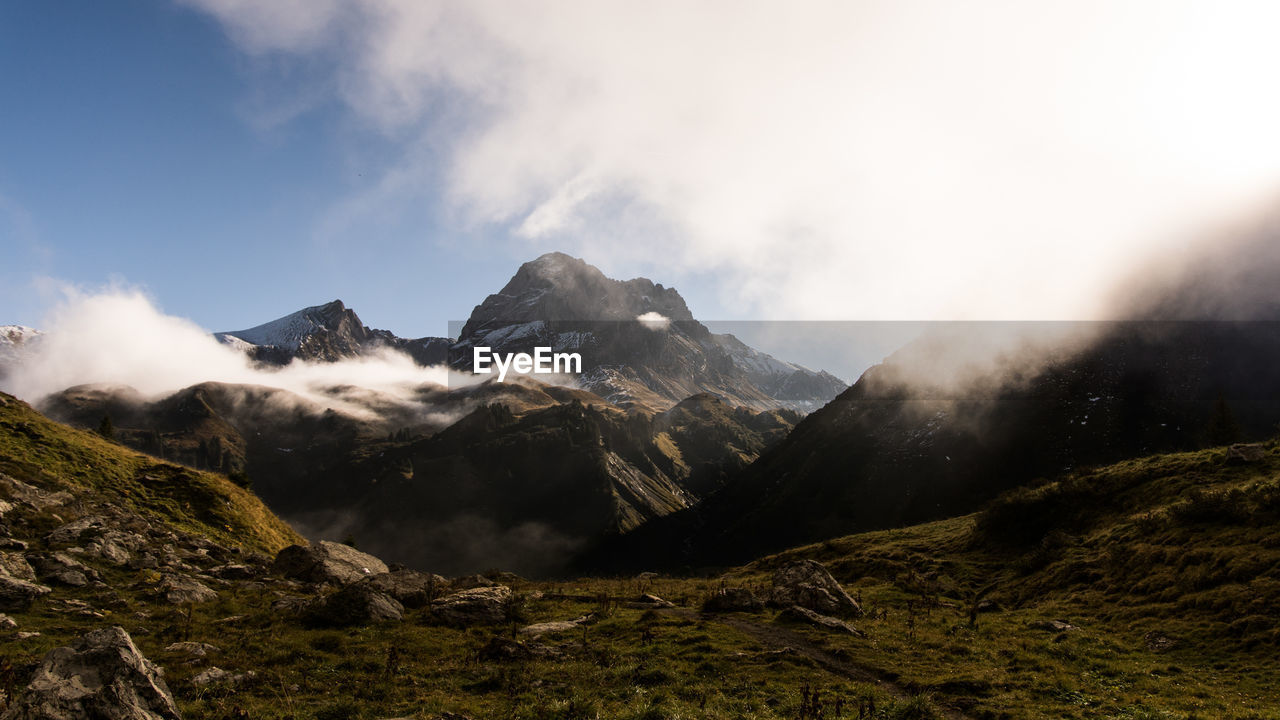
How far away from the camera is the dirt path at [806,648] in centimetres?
2445

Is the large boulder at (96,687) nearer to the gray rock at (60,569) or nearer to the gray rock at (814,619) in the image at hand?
the gray rock at (60,569)

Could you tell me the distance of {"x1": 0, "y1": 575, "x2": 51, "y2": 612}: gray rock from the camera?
2822 cm

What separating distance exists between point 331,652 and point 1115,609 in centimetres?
4695

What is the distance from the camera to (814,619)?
119 feet

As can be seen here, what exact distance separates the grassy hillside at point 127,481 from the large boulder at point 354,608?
33564mm

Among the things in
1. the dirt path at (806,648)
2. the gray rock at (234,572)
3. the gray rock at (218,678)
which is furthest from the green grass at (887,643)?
the gray rock at (234,572)

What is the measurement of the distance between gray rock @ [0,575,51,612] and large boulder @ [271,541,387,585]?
18962 mm

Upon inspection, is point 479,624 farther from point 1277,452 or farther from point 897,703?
point 1277,452

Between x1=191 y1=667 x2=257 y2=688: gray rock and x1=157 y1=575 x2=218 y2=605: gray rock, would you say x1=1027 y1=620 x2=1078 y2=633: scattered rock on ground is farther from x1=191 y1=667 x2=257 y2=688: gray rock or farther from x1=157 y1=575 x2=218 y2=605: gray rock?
x1=157 y1=575 x2=218 y2=605: gray rock

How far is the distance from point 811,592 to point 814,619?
5.33 metres

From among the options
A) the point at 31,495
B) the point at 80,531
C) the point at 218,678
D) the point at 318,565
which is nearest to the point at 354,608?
the point at 218,678

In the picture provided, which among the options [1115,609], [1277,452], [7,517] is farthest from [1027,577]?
[7,517]

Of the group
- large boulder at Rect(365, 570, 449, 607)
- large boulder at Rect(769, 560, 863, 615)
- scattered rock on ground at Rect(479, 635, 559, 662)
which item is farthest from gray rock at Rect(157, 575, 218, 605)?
large boulder at Rect(769, 560, 863, 615)

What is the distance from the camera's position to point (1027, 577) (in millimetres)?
48156
